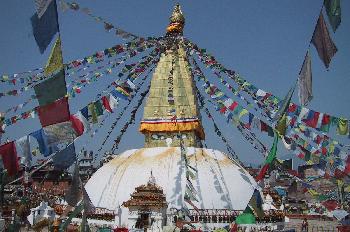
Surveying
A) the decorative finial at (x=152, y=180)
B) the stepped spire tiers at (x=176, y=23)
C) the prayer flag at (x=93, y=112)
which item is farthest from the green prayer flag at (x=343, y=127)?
the stepped spire tiers at (x=176, y=23)

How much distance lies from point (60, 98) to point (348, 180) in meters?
11.5

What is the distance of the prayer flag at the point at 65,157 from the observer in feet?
27.2

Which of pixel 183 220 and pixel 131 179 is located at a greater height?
pixel 131 179

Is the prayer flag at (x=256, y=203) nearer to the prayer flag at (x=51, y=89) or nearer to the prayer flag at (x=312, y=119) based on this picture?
the prayer flag at (x=312, y=119)

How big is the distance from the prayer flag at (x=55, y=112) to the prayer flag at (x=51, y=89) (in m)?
0.15

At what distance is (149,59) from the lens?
698 inches

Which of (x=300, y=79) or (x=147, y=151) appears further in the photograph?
(x=147, y=151)

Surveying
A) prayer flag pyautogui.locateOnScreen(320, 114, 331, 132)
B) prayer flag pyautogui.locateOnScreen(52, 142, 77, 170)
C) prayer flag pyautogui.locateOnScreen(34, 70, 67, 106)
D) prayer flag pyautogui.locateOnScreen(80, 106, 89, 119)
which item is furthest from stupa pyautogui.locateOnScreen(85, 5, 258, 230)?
prayer flag pyautogui.locateOnScreen(34, 70, 67, 106)

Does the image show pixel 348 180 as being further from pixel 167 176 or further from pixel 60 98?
pixel 60 98

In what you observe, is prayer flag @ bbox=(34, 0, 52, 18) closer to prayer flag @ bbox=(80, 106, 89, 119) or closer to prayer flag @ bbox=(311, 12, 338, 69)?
prayer flag @ bbox=(311, 12, 338, 69)

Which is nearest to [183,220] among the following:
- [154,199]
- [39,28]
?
[154,199]

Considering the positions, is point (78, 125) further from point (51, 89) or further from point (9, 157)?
point (51, 89)

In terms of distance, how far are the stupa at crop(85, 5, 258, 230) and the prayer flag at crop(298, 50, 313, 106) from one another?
246 inches

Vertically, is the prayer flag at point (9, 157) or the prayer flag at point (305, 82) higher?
the prayer flag at point (305, 82)
